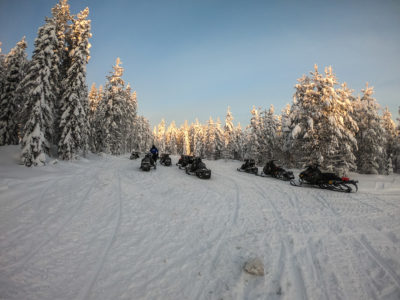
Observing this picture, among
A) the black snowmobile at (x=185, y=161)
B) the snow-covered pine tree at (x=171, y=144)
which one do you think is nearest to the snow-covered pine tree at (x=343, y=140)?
the black snowmobile at (x=185, y=161)

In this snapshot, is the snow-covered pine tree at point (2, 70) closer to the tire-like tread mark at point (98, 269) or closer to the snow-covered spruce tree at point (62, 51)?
the snow-covered spruce tree at point (62, 51)

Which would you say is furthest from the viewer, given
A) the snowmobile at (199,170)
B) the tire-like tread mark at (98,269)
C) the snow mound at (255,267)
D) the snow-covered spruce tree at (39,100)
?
the snowmobile at (199,170)

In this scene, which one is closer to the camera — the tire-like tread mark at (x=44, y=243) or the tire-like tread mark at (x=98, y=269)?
the tire-like tread mark at (x=98, y=269)

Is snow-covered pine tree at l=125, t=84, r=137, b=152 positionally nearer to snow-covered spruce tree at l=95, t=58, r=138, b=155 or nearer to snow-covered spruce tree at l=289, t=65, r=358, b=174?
snow-covered spruce tree at l=95, t=58, r=138, b=155

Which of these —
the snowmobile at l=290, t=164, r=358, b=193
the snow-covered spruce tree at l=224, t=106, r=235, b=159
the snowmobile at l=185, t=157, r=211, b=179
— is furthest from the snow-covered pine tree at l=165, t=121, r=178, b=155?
the snowmobile at l=290, t=164, r=358, b=193

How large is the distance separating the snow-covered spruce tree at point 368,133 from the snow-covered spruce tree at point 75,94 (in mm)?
29504

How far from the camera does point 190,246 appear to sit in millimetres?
4746

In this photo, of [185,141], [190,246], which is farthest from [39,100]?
[185,141]

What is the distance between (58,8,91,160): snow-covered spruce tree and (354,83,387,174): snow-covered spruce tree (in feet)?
96.8

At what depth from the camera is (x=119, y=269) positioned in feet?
12.7

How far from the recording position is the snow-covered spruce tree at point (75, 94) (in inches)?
675

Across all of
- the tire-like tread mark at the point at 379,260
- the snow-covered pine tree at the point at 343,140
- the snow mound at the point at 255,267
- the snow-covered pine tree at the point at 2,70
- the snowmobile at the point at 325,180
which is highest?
the snow-covered pine tree at the point at 2,70

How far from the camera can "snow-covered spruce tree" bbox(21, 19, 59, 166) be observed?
13.1 metres

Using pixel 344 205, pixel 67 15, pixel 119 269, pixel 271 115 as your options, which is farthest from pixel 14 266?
pixel 271 115
